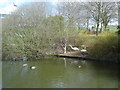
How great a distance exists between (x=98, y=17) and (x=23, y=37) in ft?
18.6

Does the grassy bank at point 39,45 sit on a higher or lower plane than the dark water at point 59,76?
higher

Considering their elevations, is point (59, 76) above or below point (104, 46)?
below

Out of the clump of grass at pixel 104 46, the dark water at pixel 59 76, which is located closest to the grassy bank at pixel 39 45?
the clump of grass at pixel 104 46

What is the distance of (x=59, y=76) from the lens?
5.09 metres

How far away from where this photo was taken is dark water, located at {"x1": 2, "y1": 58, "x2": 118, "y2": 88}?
4366 millimetres

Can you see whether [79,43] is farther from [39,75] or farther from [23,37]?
[39,75]

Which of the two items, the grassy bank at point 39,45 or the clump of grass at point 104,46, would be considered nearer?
the clump of grass at point 104,46

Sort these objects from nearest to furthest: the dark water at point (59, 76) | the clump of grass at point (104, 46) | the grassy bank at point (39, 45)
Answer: the dark water at point (59, 76) < the clump of grass at point (104, 46) < the grassy bank at point (39, 45)

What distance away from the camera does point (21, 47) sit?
702 centimetres

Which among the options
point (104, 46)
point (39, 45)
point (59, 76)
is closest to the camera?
point (59, 76)

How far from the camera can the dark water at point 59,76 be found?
4366mm

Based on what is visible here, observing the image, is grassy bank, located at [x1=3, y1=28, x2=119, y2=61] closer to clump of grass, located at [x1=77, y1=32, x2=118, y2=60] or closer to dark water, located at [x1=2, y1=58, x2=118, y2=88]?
clump of grass, located at [x1=77, y1=32, x2=118, y2=60]

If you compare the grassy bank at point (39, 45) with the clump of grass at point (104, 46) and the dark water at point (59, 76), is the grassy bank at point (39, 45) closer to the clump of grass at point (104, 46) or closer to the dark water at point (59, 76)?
the clump of grass at point (104, 46)

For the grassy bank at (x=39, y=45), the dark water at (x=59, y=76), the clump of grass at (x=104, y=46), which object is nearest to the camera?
the dark water at (x=59, y=76)
